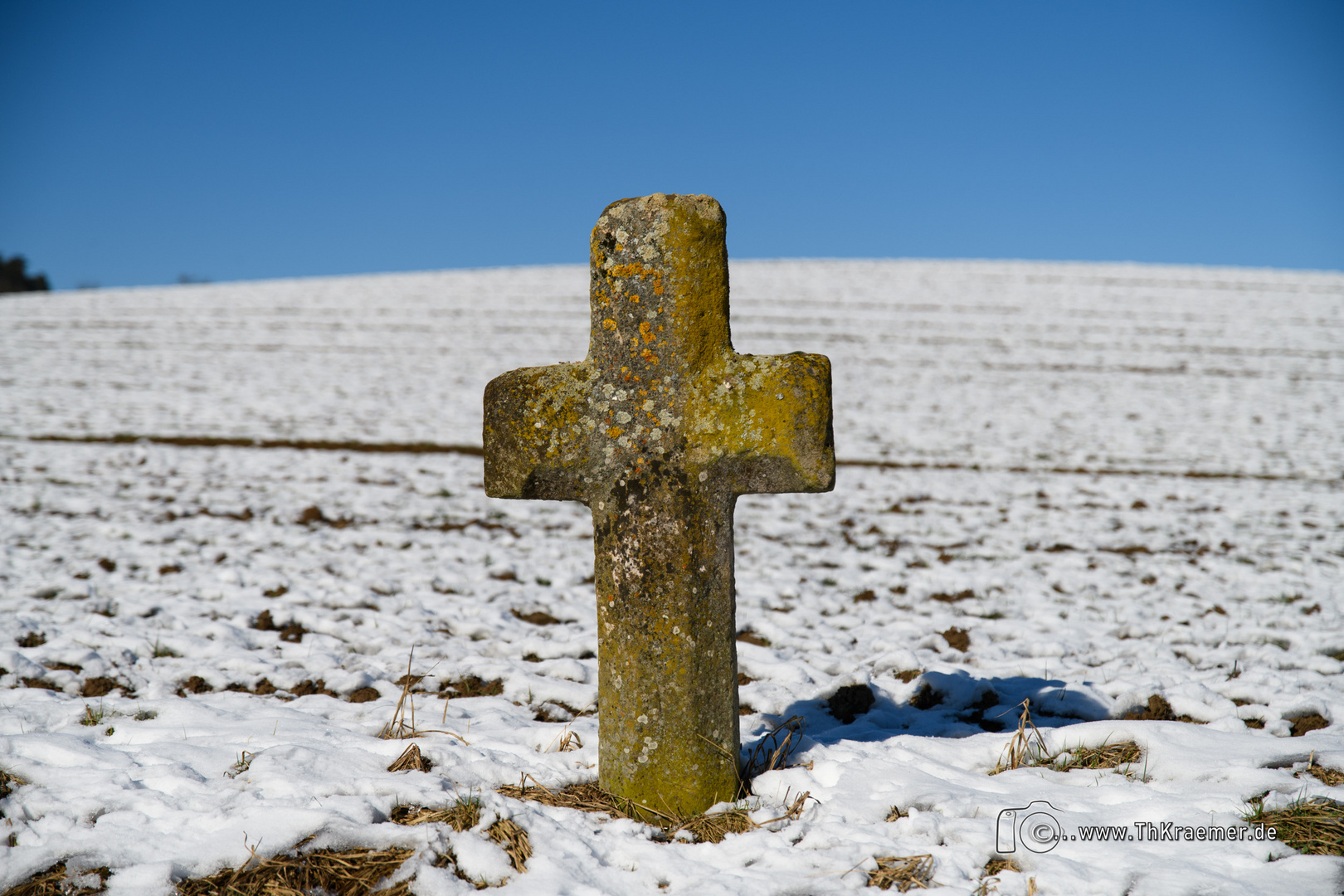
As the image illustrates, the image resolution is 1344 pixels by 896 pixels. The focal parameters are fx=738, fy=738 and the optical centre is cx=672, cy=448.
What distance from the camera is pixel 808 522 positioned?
799 cm

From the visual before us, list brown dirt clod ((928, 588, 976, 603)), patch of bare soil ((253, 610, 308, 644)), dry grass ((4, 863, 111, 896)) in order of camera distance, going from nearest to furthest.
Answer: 1. dry grass ((4, 863, 111, 896))
2. patch of bare soil ((253, 610, 308, 644))
3. brown dirt clod ((928, 588, 976, 603))

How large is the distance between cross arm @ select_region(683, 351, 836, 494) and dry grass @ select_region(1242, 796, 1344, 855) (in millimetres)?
1841

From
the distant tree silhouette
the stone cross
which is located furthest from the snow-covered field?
the distant tree silhouette

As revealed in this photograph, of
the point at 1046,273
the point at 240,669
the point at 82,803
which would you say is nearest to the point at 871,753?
the point at 82,803

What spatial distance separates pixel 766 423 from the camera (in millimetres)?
2617

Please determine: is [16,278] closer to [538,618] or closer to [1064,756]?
[538,618]

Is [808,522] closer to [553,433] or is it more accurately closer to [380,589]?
[380,589]

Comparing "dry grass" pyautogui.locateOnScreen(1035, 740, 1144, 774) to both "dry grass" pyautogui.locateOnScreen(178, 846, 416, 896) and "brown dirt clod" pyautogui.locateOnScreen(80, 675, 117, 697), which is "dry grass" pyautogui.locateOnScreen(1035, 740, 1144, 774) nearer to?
"dry grass" pyautogui.locateOnScreen(178, 846, 416, 896)

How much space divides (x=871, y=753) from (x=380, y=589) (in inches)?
152

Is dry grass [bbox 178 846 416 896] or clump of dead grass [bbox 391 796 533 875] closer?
dry grass [bbox 178 846 416 896]

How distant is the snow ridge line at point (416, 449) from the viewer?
10.1 m

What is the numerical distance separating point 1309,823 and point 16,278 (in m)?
53.5

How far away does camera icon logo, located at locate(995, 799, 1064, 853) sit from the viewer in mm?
2439

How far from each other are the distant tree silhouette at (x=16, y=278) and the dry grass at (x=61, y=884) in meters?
50.5
